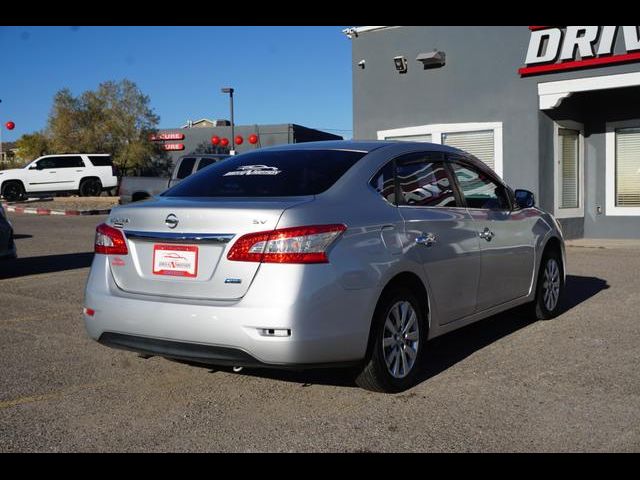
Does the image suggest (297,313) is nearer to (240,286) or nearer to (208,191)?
(240,286)

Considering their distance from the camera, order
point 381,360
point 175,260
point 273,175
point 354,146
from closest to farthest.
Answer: point 175,260 → point 381,360 → point 273,175 → point 354,146

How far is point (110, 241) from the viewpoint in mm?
4559

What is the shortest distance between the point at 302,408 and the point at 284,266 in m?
0.98

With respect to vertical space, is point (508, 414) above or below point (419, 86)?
below

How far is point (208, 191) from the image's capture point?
15.6 feet

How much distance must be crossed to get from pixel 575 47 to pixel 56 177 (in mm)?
22612

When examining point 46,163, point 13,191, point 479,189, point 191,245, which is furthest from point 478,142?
point 13,191

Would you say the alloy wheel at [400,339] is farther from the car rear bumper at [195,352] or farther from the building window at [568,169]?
the building window at [568,169]

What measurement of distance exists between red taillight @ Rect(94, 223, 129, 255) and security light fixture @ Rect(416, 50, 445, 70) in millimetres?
11480

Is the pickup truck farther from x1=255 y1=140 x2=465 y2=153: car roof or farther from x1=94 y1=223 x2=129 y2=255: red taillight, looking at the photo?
x1=94 y1=223 x2=129 y2=255: red taillight

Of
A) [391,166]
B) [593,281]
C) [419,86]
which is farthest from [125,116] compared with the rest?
[391,166]

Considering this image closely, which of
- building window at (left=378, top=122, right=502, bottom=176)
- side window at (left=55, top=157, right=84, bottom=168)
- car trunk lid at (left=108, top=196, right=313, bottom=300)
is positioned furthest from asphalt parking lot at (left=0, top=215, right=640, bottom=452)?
side window at (left=55, top=157, right=84, bottom=168)

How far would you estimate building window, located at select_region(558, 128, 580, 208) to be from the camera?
14742 millimetres

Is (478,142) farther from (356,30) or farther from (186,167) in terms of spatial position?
(186,167)
